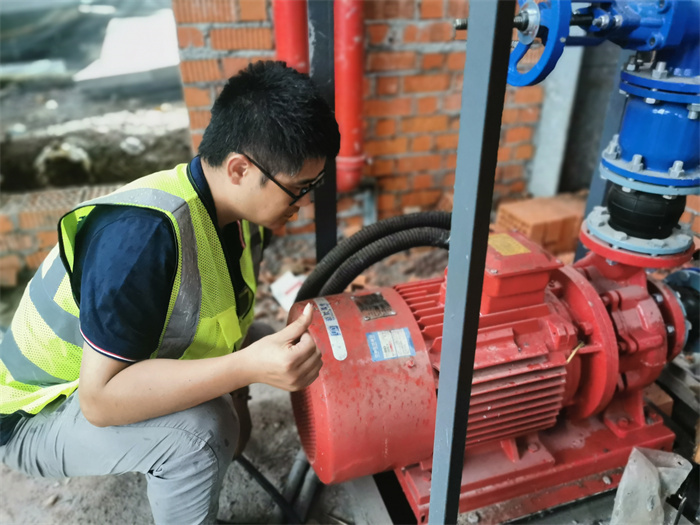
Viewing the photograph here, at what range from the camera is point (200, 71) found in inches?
99.0

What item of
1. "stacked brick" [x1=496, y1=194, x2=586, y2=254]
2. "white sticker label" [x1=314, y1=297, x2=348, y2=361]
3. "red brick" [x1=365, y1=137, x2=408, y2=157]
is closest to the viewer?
"white sticker label" [x1=314, y1=297, x2=348, y2=361]

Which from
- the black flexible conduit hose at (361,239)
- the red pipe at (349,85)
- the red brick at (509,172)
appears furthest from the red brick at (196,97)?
the red brick at (509,172)

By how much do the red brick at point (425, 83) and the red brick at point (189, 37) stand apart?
38.9 inches

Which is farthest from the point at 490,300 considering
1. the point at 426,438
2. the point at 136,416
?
the point at 136,416

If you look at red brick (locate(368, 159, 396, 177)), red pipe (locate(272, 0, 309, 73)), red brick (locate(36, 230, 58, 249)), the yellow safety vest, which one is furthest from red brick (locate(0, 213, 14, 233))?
red brick (locate(368, 159, 396, 177))

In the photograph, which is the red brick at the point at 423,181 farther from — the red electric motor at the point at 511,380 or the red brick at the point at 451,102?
the red electric motor at the point at 511,380

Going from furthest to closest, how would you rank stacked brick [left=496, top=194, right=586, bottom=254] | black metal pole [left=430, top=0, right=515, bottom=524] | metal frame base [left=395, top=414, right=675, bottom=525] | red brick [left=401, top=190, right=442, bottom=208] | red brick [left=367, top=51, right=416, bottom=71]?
red brick [left=401, top=190, right=442, bottom=208], stacked brick [left=496, top=194, right=586, bottom=254], red brick [left=367, top=51, right=416, bottom=71], metal frame base [left=395, top=414, right=675, bottom=525], black metal pole [left=430, top=0, right=515, bottom=524]

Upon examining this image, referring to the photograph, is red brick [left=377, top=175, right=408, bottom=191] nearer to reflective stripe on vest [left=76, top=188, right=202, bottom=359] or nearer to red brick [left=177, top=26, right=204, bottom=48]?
red brick [left=177, top=26, right=204, bottom=48]

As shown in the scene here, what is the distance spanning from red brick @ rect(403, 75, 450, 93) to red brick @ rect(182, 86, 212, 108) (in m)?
0.96

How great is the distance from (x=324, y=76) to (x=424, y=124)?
146 cm

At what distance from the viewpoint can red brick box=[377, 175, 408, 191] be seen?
300 cm

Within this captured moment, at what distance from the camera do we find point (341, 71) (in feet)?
8.23

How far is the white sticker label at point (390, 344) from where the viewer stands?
1.29 meters

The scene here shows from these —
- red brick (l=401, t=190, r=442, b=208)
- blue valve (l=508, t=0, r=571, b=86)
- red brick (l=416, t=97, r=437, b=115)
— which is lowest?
red brick (l=401, t=190, r=442, b=208)
